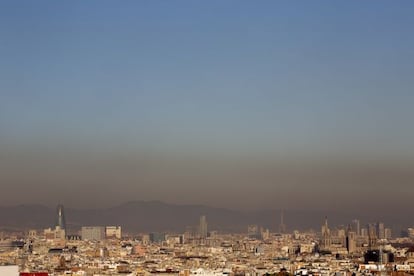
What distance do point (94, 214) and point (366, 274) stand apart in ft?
180

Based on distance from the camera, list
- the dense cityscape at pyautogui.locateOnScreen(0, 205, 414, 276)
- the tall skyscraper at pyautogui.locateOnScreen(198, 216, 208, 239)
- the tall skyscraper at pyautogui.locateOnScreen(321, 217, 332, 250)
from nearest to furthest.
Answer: the dense cityscape at pyautogui.locateOnScreen(0, 205, 414, 276), the tall skyscraper at pyautogui.locateOnScreen(321, 217, 332, 250), the tall skyscraper at pyautogui.locateOnScreen(198, 216, 208, 239)

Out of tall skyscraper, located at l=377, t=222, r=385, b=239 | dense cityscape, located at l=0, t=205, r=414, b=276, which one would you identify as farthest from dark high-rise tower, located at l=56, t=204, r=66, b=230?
tall skyscraper, located at l=377, t=222, r=385, b=239

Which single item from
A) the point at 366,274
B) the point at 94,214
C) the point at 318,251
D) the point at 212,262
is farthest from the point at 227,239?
the point at 366,274

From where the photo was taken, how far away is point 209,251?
261 feet

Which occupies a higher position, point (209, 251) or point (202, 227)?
point (202, 227)

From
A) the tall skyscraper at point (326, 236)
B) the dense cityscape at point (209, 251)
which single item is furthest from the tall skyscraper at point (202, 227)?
the tall skyscraper at point (326, 236)

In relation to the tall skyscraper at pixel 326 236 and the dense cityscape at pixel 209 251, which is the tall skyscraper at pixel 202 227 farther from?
the tall skyscraper at pixel 326 236

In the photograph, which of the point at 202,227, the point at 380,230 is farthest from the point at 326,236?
the point at 202,227

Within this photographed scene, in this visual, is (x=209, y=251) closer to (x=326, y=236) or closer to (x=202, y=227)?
(x=326, y=236)

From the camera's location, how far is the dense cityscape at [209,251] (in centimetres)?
5578

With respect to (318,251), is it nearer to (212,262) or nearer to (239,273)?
(212,262)

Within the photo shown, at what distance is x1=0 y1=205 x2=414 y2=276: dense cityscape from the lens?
2196 inches

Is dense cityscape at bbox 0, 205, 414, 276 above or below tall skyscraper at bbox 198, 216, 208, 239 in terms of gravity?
below

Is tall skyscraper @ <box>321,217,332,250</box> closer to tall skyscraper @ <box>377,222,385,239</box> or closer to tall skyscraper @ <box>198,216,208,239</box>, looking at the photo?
tall skyscraper @ <box>377,222,385,239</box>
